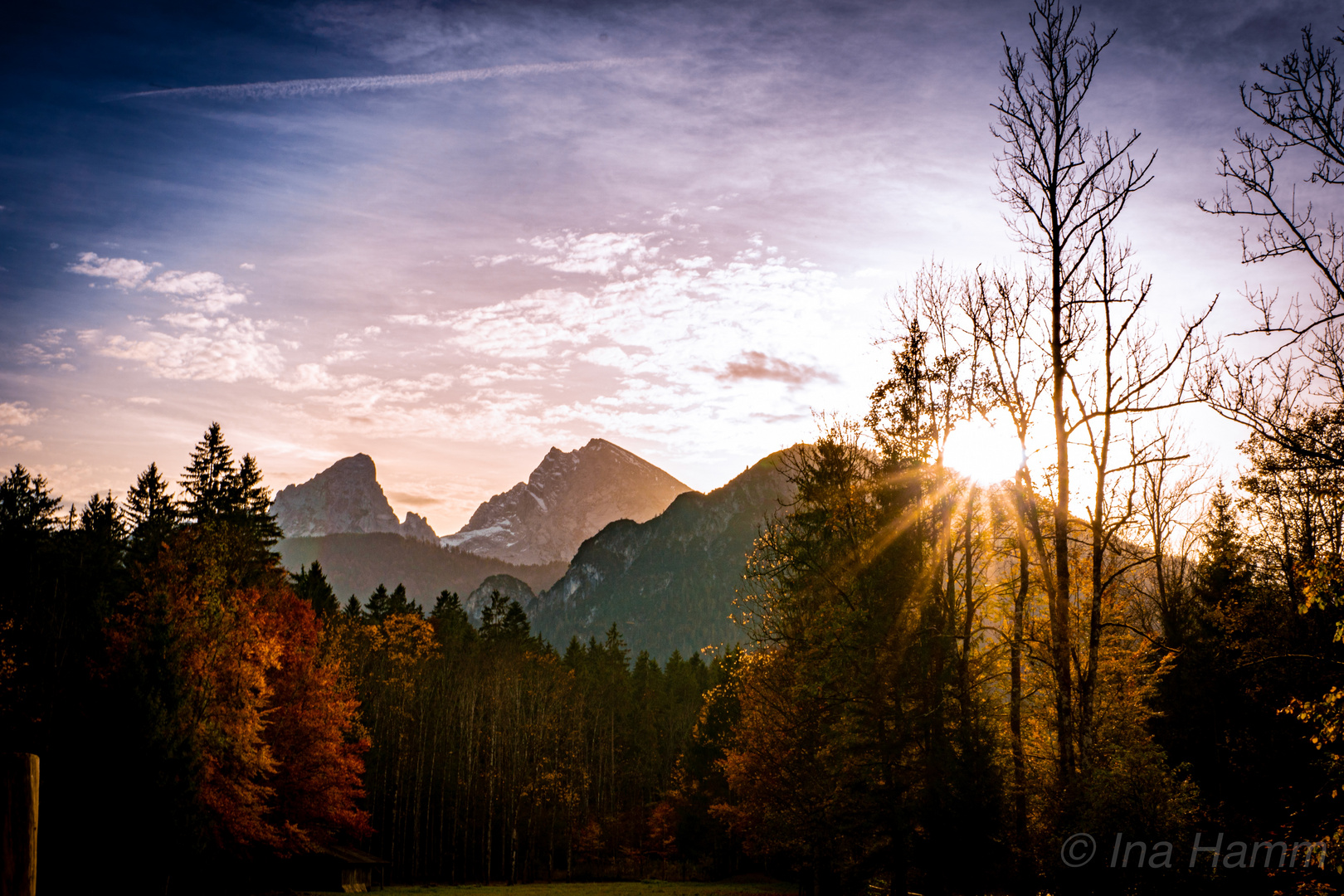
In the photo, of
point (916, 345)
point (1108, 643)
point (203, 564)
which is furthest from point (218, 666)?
point (1108, 643)

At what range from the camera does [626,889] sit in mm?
47594

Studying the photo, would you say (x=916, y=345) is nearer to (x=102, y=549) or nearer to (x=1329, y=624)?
(x=1329, y=624)

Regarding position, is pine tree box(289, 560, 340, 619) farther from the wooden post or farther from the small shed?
the wooden post

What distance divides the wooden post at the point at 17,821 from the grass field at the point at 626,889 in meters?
42.9

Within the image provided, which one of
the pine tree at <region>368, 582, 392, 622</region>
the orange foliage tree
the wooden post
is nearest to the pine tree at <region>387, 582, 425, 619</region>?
the pine tree at <region>368, 582, 392, 622</region>

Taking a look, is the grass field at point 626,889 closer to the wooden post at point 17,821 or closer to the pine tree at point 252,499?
the pine tree at point 252,499

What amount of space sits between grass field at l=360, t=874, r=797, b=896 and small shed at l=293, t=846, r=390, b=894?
7.17ft

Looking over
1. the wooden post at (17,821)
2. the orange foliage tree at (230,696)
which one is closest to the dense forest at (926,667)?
the orange foliage tree at (230,696)

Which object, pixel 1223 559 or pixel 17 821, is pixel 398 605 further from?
pixel 17 821

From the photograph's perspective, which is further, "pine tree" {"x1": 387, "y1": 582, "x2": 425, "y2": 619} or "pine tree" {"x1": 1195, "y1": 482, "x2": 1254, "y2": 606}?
"pine tree" {"x1": 387, "y1": 582, "x2": 425, "y2": 619}

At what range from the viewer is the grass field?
43.2 meters

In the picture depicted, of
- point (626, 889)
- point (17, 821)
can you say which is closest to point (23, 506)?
point (626, 889)

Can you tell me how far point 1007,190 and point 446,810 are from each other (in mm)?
61973

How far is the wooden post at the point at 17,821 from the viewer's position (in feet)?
8.90
